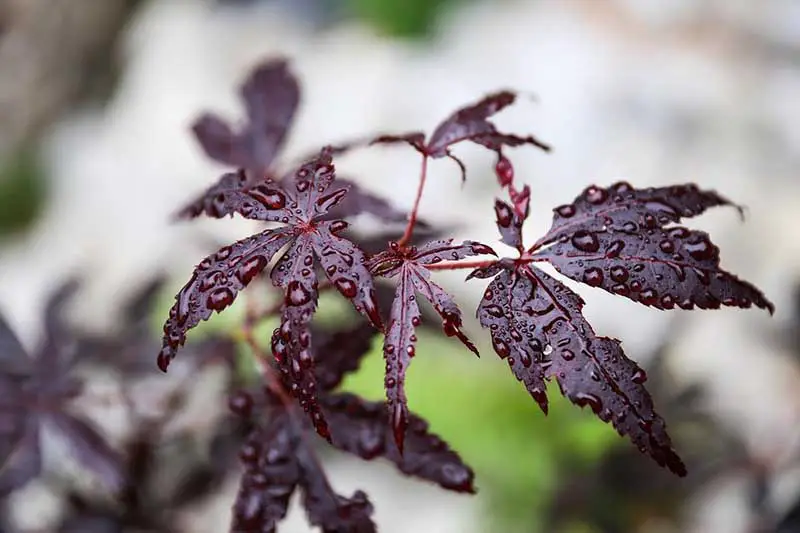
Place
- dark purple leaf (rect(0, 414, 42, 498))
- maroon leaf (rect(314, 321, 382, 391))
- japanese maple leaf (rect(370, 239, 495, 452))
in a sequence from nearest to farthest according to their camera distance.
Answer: japanese maple leaf (rect(370, 239, 495, 452)), maroon leaf (rect(314, 321, 382, 391)), dark purple leaf (rect(0, 414, 42, 498))

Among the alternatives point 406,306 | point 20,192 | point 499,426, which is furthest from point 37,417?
point 20,192

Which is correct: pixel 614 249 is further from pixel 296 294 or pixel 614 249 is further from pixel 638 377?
pixel 296 294

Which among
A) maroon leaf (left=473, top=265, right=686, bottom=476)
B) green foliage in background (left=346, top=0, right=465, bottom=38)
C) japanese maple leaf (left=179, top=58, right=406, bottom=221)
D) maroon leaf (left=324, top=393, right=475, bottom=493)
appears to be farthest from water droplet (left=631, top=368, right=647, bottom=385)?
green foliage in background (left=346, top=0, right=465, bottom=38)

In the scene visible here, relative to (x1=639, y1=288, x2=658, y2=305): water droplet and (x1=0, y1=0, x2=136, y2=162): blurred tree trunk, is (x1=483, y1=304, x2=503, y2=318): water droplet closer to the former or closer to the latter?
(x1=639, y1=288, x2=658, y2=305): water droplet

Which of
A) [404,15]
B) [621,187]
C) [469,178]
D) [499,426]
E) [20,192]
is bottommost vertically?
[621,187]

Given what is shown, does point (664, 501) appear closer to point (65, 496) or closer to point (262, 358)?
point (262, 358)

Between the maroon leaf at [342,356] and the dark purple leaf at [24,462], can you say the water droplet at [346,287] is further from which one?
the dark purple leaf at [24,462]
